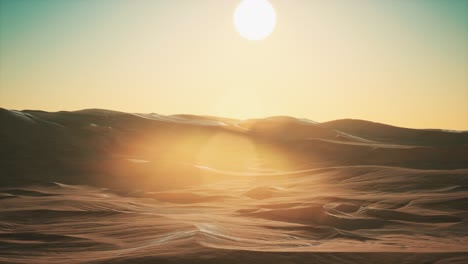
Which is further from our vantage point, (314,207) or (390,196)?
(390,196)

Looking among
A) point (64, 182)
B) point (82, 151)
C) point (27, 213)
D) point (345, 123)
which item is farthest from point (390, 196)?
point (345, 123)

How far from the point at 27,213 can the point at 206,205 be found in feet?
15.1

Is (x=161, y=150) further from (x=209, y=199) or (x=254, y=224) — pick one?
(x=254, y=224)

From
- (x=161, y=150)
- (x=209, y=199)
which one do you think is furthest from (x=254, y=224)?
(x=161, y=150)

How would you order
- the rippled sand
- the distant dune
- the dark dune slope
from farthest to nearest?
the dark dune slope < the distant dune < the rippled sand

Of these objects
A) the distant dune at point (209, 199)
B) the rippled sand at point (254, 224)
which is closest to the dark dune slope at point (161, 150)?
the distant dune at point (209, 199)

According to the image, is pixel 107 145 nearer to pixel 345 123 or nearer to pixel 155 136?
pixel 155 136

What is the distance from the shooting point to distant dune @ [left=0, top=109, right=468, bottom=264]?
746 centimetres

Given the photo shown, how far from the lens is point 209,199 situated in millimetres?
16188

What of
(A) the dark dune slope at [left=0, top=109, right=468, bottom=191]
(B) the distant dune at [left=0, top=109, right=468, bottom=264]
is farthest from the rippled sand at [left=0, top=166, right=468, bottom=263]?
(A) the dark dune slope at [left=0, top=109, right=468, bottom=191]

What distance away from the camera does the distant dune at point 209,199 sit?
24.5ft

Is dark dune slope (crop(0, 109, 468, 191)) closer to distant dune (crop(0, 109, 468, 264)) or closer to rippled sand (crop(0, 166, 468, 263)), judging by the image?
distant dune (crop(0, 109, 468, 264))

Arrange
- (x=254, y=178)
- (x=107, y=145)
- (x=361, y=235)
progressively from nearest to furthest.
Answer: (x=361, y=235)
(x=254, y=178)
(x=107, y=145)

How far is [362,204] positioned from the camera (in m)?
13.5
